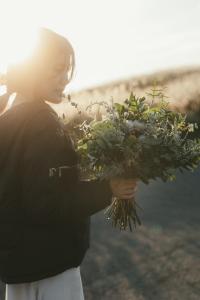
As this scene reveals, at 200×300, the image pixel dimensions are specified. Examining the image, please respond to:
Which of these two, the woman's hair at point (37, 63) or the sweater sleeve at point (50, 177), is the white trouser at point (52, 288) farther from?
the woman's hair at point (37, 63)

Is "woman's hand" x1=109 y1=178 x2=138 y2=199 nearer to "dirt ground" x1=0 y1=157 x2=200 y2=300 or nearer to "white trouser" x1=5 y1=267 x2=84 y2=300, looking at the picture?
"white trouser" x1=5 y1=267 x2=84 y2=300

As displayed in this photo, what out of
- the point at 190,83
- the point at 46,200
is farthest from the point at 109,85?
the point at 46,200

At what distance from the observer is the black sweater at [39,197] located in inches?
84.0

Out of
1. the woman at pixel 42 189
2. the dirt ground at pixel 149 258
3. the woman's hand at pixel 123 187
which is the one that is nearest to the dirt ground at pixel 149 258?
the dirt ground at pixel 149 258

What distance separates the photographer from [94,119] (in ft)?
9.46

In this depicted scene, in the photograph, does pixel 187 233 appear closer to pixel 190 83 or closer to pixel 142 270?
pixel 142 270

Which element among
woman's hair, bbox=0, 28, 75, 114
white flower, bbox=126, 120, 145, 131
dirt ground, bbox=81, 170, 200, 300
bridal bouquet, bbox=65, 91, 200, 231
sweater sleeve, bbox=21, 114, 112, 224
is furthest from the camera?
dirt ground, bbox=81, 170, 200, 300

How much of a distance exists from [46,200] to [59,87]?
1.53 ft

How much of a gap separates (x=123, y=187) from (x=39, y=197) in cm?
49

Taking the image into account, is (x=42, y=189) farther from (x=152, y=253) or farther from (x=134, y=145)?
(x=152, y=253)

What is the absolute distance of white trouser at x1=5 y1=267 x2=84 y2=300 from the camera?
7.60 feet

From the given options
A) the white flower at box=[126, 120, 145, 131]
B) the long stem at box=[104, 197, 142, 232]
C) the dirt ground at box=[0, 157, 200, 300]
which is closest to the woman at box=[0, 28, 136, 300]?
the white flower at box=[126, 120, 145, 131]

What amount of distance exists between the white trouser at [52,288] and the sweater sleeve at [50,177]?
26 centimetres

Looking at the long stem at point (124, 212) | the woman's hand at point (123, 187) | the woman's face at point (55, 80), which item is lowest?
the long stem at point (124, 212)
